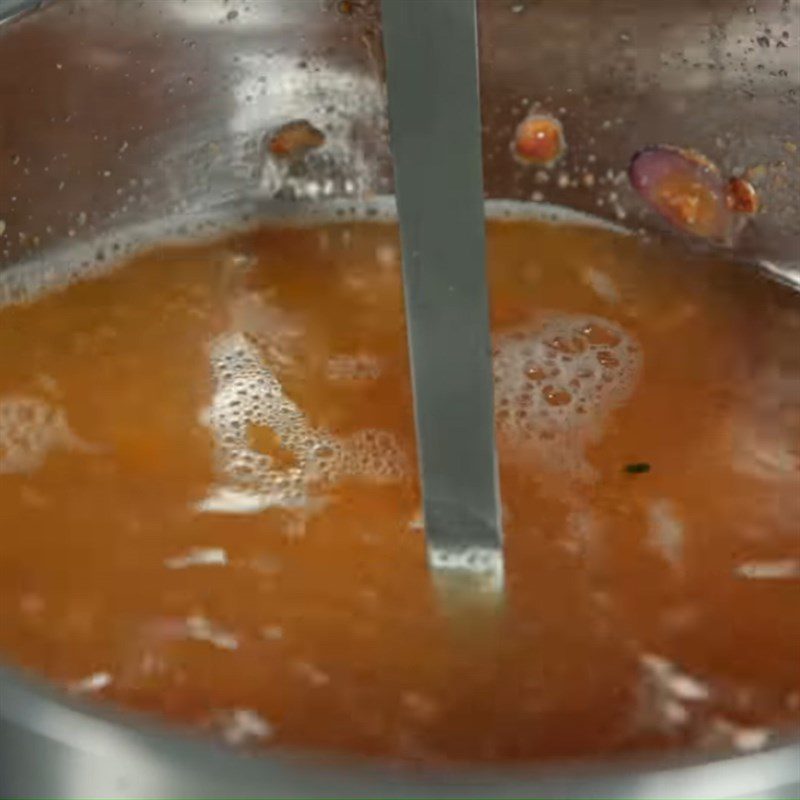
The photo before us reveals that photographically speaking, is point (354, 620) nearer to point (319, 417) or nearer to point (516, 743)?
point (516, 743)

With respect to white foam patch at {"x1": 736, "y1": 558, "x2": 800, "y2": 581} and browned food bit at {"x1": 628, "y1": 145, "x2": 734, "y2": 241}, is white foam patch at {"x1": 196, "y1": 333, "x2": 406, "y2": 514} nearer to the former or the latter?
white foam patch at {"x1": 736, "y1": 558, "x2": 800, "y2": 581}

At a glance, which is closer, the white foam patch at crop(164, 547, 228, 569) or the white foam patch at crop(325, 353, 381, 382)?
the white foam patch at crop(164, 547, 228, 569)

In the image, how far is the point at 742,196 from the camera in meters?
1.11

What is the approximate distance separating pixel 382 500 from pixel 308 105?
442 millimetres

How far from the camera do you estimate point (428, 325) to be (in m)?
0.63

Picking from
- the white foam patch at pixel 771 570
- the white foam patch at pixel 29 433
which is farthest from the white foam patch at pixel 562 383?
the white foam patch at pixel 29 433

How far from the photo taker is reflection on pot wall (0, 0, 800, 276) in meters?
1.05

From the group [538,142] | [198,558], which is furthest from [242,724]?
[538,142]

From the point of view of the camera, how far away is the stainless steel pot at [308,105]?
1.05m

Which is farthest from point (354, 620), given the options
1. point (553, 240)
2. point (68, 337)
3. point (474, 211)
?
point (553, 240)

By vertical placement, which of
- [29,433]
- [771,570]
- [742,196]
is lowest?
[771,570]

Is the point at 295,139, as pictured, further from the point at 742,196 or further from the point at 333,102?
the point at 742,196

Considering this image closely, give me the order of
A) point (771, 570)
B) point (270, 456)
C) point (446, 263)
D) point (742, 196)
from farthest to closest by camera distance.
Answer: point (742, 196), point (270, 456), point (771, 570), point (446, 263)

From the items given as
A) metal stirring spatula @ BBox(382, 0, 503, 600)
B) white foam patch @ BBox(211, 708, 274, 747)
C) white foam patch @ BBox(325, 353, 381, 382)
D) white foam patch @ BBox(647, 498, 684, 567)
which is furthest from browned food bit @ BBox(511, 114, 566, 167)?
white foam patch @ BBox(211, 708, 274, 747)
